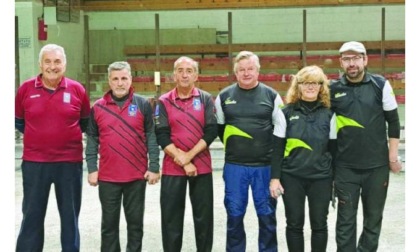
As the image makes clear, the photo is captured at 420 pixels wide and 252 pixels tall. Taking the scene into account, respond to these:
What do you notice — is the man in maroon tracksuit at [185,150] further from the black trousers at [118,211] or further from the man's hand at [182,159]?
the black trousers at [118,211]

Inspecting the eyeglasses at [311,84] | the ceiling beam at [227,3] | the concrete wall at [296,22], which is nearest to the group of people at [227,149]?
the eyeglasses at [311,84]

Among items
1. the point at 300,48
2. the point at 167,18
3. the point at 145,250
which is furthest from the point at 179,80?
the point at 167,18

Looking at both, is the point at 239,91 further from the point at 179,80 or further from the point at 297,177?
the point at 297,177

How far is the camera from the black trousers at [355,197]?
11.4 feet

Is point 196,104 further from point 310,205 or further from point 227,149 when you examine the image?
point 310,205

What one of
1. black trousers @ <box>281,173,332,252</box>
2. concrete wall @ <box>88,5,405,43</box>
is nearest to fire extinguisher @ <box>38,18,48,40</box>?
concrete wall @ <box>88,5,405,43</box>

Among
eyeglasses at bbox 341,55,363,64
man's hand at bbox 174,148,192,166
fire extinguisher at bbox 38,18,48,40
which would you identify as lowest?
man's hand at bbox 174,148,192,166

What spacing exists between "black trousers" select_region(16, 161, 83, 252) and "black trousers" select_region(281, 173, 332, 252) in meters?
1.34

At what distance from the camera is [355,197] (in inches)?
136

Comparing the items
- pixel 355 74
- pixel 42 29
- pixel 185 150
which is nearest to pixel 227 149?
pixel 185 150

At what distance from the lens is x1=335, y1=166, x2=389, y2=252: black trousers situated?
346cm

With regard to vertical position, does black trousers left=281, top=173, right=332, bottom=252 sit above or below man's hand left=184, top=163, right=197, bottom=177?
below

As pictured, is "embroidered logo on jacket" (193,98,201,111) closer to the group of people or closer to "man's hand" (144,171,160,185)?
the group of people

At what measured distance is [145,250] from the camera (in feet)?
13.9
